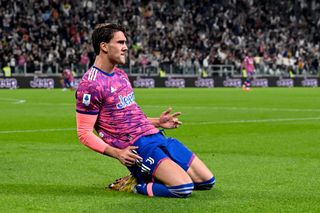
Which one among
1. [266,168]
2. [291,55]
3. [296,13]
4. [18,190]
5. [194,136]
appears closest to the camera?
[18,190]

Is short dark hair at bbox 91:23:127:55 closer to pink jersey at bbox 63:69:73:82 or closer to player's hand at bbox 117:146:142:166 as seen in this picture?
player's hand at bbox 117:146:142:166

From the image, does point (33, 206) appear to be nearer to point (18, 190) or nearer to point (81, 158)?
point (18, 190)

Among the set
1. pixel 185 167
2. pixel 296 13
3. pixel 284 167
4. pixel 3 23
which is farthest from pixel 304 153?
pixel 296 13

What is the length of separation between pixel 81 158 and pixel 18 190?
137 inches

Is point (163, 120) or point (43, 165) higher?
point (163, 120)

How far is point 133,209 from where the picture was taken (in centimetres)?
748

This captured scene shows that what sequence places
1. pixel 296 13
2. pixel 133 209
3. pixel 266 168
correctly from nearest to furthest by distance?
pixel 133 209, pixel 266 168, pixel 296 13

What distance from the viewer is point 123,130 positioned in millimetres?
8633

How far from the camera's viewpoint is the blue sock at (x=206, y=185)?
8.77 m

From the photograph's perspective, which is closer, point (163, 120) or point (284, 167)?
point (163, 120)

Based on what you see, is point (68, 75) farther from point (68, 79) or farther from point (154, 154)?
point (154, 154)

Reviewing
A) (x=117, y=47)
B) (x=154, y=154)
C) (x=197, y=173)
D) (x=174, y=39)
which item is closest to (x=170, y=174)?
(x=154, y=154)

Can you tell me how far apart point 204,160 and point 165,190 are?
3705 millimetres

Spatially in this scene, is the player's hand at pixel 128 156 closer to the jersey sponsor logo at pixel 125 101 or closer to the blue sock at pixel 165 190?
the blue sock at pixel 165 190
